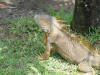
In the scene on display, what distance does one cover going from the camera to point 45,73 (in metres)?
4.69

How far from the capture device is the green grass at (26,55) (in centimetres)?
481

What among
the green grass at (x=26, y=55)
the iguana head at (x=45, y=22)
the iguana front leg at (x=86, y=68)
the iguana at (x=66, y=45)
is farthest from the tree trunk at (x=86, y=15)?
the iguana front leg at (x=86, y=68)

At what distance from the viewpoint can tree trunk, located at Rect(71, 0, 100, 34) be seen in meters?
5.89

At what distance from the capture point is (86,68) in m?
4.72

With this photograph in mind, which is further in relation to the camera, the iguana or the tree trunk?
the tree trunk

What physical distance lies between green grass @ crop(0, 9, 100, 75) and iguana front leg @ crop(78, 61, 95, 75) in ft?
0.41

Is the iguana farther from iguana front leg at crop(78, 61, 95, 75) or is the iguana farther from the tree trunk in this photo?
the tree trunk

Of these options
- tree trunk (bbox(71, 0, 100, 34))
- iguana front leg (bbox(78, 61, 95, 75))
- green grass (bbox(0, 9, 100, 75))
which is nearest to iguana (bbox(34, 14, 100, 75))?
iguana front leg (bbox(78, 61, 95, 75))

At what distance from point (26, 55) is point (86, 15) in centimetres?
169

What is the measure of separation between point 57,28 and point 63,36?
20cm

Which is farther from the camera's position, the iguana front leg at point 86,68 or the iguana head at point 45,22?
the iguana head at point 45,22

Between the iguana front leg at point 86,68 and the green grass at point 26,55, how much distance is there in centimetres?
13

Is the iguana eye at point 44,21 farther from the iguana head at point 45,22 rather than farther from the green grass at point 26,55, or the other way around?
the green grass at point 26,55

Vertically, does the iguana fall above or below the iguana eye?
below
